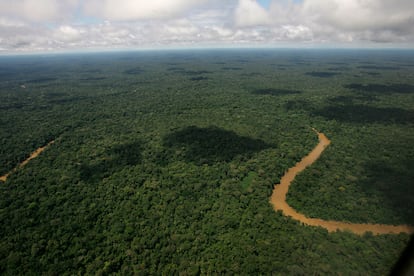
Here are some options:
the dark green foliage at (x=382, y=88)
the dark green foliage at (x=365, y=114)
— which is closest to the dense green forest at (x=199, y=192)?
the dark green foliage at (x=365, y=114)

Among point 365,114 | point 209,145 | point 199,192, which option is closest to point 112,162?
point 199,192

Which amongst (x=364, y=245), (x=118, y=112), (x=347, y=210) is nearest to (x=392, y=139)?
(x=347, y=210)

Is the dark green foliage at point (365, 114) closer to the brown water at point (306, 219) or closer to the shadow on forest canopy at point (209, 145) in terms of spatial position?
the shadow on forest canopy at point (209, 145)

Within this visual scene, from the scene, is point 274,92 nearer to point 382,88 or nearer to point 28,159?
point 382,88

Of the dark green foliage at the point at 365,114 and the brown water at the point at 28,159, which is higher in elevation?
the dark green foliage at the point at 365,114

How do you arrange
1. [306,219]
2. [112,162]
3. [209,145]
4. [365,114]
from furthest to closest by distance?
[365,114] → [209,145] → [112,162] → [306,219]

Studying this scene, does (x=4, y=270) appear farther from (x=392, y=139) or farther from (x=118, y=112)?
(x=392, y=139)

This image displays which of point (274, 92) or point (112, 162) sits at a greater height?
point (274, 92)
